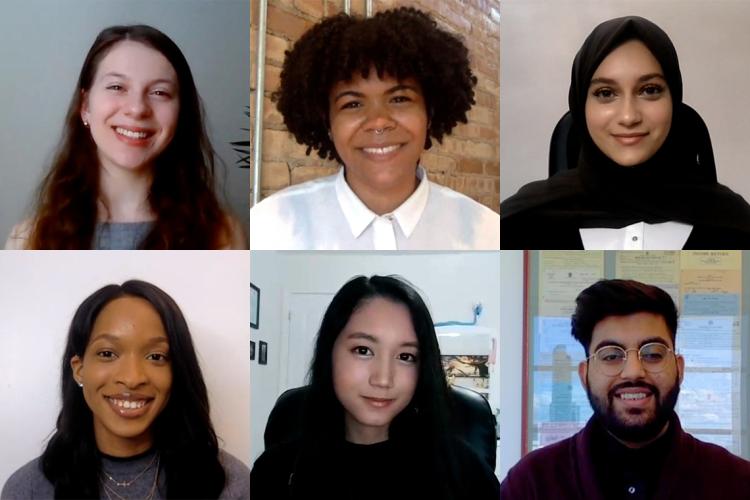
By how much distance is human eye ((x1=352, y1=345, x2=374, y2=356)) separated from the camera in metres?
1.91

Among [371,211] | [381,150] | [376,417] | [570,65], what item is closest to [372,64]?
[381,150]

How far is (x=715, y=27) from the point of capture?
75.8 inches

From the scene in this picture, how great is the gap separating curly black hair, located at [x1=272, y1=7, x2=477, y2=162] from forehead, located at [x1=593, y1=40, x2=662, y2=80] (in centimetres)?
27

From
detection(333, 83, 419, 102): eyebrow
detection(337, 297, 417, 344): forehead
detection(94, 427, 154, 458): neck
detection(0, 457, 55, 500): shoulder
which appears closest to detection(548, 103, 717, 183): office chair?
detection(333, 83, 419, 102): eyebrow

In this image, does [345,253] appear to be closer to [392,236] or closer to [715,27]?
[392,236]

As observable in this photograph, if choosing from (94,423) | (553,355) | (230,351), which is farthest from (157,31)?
(553,355)

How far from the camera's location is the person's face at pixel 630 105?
1878 millimetres

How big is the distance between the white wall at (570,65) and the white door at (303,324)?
448 mm

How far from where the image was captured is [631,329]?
191 centimetres

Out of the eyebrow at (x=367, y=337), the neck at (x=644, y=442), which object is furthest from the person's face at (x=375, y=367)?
the neck at (x=644, y=442)

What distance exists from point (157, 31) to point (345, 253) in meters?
0.61

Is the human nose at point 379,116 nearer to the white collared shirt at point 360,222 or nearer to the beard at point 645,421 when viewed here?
the white collared shirt at point 360,222

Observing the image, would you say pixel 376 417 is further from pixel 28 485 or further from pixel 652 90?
pixel 652 90

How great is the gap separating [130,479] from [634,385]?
42.2 inches
